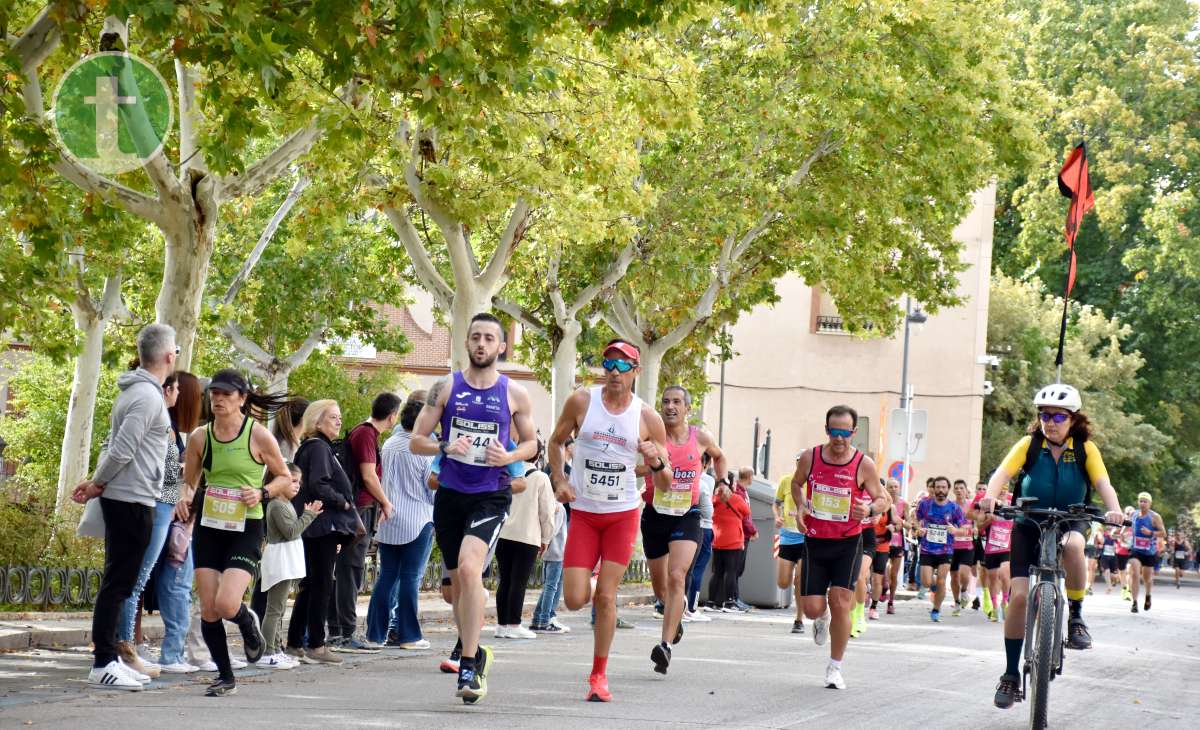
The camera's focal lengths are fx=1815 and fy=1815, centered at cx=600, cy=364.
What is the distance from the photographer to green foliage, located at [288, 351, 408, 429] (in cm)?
4191

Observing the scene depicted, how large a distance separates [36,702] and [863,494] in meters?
5.45

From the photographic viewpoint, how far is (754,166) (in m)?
28.9

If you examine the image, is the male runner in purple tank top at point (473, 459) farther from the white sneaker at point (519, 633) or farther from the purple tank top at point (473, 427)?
the white sneaker at point (519, 633)

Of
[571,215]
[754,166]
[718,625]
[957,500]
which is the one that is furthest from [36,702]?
[754,166]

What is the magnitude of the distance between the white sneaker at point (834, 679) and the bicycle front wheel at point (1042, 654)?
8.08 feet

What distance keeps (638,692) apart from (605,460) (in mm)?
1567

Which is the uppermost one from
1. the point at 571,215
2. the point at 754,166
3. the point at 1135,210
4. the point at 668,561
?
the point at 1135,210

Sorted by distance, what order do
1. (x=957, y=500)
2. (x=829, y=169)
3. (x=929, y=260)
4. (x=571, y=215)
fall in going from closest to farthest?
(x=571, y=215)
(x=957, y=500)
(x=829, y=169)
(x=929, y=260)

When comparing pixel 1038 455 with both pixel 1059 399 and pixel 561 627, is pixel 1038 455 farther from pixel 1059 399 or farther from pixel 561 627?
pixel 561 627

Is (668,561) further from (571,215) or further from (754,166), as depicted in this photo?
(754,166)

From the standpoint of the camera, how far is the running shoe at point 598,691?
34.1 ft

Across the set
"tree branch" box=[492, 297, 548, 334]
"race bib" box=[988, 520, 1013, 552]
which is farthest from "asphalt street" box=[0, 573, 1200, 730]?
"tree branch" box=[492, 297, 548, 334]

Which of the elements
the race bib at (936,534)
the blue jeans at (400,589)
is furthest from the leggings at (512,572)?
the race bib at (936,534)

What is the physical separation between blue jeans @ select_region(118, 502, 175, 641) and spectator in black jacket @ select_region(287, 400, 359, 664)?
4.04ft
